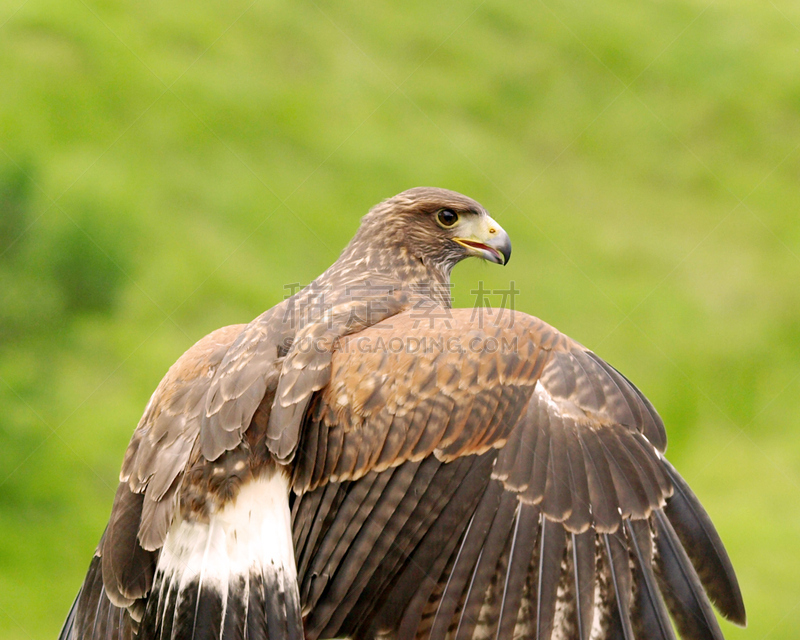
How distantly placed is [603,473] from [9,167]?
8034mm

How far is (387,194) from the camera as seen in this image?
8.98m

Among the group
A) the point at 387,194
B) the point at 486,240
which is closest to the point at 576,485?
the point at 486,240

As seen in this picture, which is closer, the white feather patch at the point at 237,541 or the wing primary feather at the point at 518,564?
the wing primary feather at the point at 518,564

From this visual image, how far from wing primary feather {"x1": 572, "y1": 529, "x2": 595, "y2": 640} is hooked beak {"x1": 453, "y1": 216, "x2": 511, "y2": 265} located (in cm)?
184

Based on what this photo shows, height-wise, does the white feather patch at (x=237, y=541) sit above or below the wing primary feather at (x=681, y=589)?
below

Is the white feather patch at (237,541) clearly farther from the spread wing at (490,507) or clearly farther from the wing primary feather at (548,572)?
the wing primary feather at (548,572)

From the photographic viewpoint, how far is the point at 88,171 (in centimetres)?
919

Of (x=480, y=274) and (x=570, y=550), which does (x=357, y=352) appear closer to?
(x=570, y=550)

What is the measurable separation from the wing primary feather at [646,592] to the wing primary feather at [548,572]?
0.84 feet

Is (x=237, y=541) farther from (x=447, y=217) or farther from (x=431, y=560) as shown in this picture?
(x=447, y=217)

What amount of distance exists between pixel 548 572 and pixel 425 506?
48cm

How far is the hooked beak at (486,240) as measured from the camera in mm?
4473

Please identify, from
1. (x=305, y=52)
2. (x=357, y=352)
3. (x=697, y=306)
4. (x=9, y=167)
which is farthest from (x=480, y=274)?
(x=357, y=352)

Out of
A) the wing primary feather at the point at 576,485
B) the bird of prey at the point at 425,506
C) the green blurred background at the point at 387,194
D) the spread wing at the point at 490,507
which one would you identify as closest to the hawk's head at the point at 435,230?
the bird of prey at the point at 425,506
